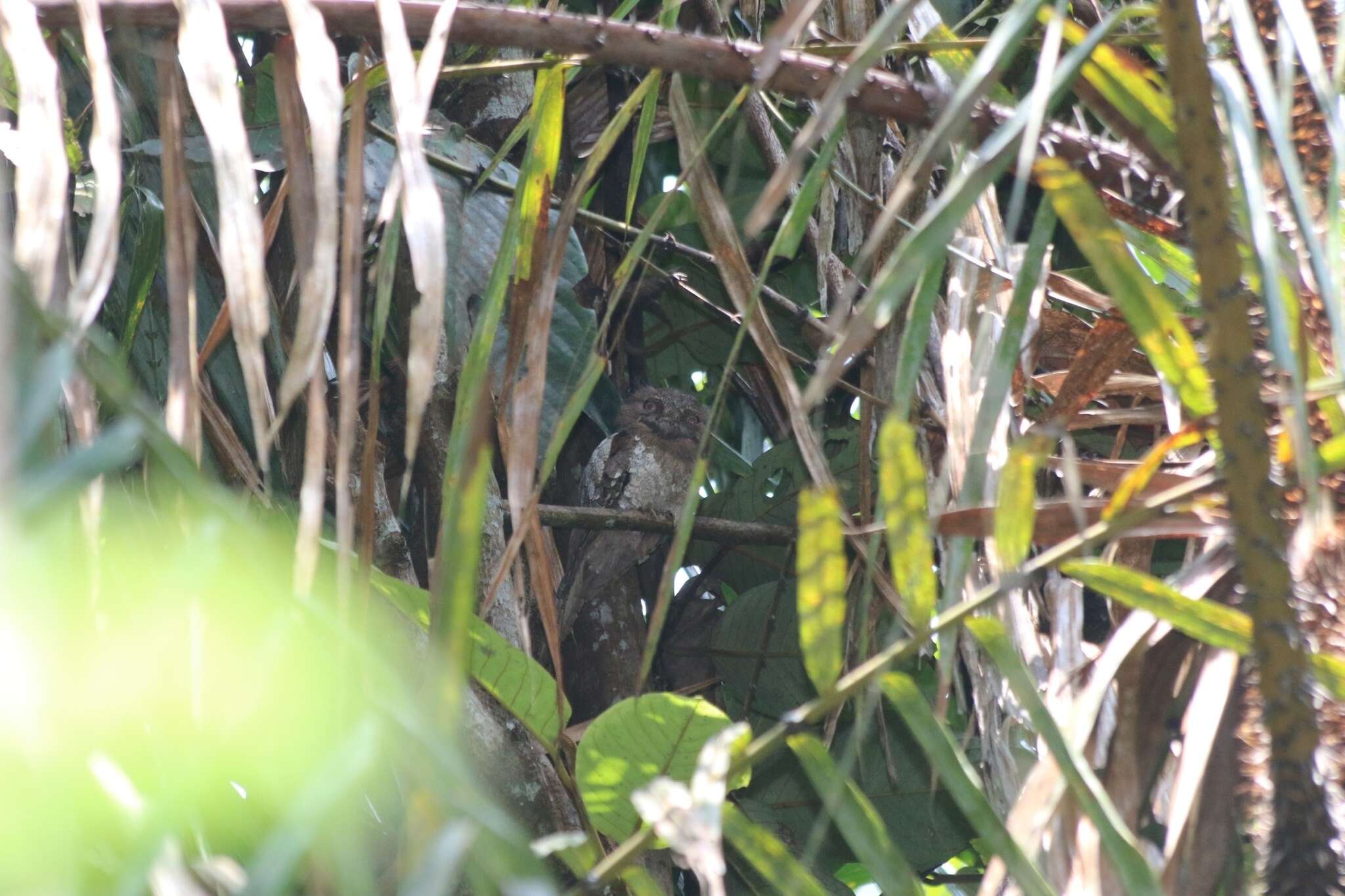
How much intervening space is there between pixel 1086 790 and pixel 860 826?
0.20 metres

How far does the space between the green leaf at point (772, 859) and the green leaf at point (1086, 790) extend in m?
0.25

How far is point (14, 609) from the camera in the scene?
2.55ft

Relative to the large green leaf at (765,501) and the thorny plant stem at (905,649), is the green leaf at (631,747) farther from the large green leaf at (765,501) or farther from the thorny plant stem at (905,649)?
the large green leaf at (765,501)

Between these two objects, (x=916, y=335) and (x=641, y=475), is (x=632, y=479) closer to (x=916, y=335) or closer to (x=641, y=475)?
(x=641, y=475)

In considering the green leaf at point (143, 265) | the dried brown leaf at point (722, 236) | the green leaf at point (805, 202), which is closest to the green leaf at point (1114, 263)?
the green leaf at point (805, 202)

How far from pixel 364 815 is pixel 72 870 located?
1399 millimetres

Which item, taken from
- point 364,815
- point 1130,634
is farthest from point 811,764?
point 364,815

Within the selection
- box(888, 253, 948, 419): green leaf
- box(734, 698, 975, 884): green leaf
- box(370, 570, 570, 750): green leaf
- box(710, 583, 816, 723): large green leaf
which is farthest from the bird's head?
box(888, 253, 948, 419): green leaf

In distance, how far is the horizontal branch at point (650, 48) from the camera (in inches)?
49.2

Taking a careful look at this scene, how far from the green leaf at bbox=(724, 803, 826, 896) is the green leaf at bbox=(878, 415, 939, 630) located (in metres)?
0.26

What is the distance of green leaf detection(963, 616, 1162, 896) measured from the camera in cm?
93

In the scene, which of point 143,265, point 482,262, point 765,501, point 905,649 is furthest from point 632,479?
point 905,649

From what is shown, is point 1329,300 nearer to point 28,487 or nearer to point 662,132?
point 28,487

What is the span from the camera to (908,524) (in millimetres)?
1024
